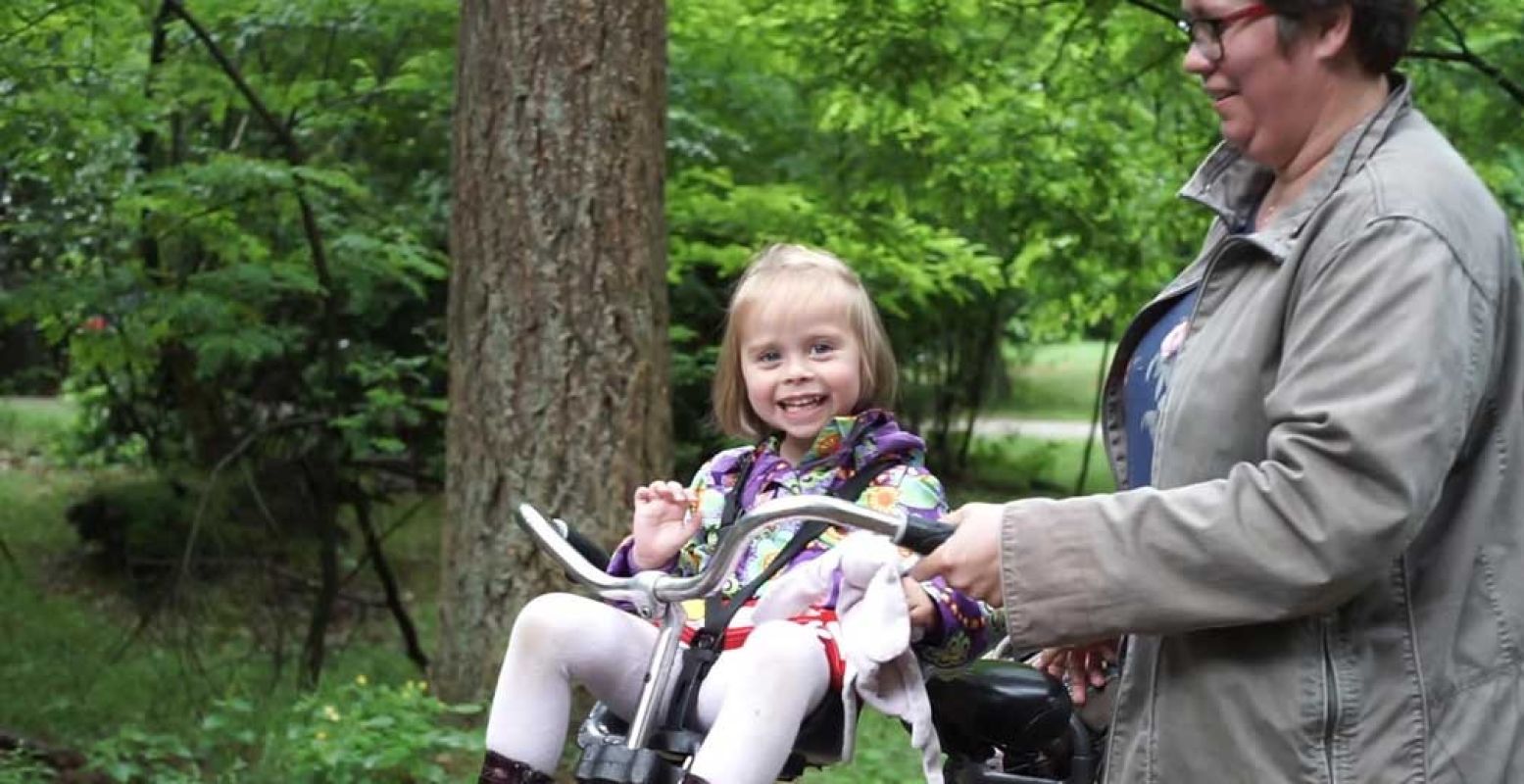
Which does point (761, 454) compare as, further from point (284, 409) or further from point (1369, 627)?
point (284, 409)

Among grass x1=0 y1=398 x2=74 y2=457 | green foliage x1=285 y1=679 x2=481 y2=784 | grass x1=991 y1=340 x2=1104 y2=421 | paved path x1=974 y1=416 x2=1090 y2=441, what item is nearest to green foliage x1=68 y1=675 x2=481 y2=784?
green foliage x1=285 y1=679 x2=481 y2=784

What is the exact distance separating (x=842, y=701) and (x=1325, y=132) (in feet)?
3.28

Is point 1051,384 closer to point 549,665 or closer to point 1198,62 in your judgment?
point 549,665

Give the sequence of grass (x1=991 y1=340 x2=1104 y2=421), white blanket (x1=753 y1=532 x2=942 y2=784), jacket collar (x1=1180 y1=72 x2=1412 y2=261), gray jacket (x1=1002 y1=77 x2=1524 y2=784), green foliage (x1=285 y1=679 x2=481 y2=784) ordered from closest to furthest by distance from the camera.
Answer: gray jacket (x1=1002 y1=77 x2=1524 y2=784), jacket collar (x1=1180 y1=72 x2=1412 y2=261), white blanket (x1=753 y1=532 x2=942 y2=784), green foliage (x1=285 y1=679 x2=481 y2=784), grass (x1=991 y1=340 x2=1104 y2=421)

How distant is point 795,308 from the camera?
3.20m

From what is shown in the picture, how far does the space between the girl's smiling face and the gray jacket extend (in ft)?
3.41

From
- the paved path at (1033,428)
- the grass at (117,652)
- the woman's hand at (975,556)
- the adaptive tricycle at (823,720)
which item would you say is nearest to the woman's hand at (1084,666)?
the adaptive tricycle at (823,720)

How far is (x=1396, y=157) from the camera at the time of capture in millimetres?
2145

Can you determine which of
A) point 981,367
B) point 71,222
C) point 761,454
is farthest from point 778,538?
point 981,367

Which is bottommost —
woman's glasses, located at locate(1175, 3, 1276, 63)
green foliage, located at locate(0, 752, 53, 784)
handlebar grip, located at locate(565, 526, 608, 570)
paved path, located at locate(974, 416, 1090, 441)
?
paved path, located at locate(974, 416, 1090, 441)

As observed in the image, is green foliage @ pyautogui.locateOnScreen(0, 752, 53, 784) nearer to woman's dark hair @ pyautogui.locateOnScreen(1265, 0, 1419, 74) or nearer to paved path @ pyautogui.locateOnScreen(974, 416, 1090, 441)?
woman's dark hair @ pyautogui.locateOnScreen(1265, 0, 1419, 74)

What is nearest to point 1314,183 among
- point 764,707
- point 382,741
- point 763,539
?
point 764,707

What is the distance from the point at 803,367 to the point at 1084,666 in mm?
693

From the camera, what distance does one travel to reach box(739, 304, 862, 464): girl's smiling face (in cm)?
321
